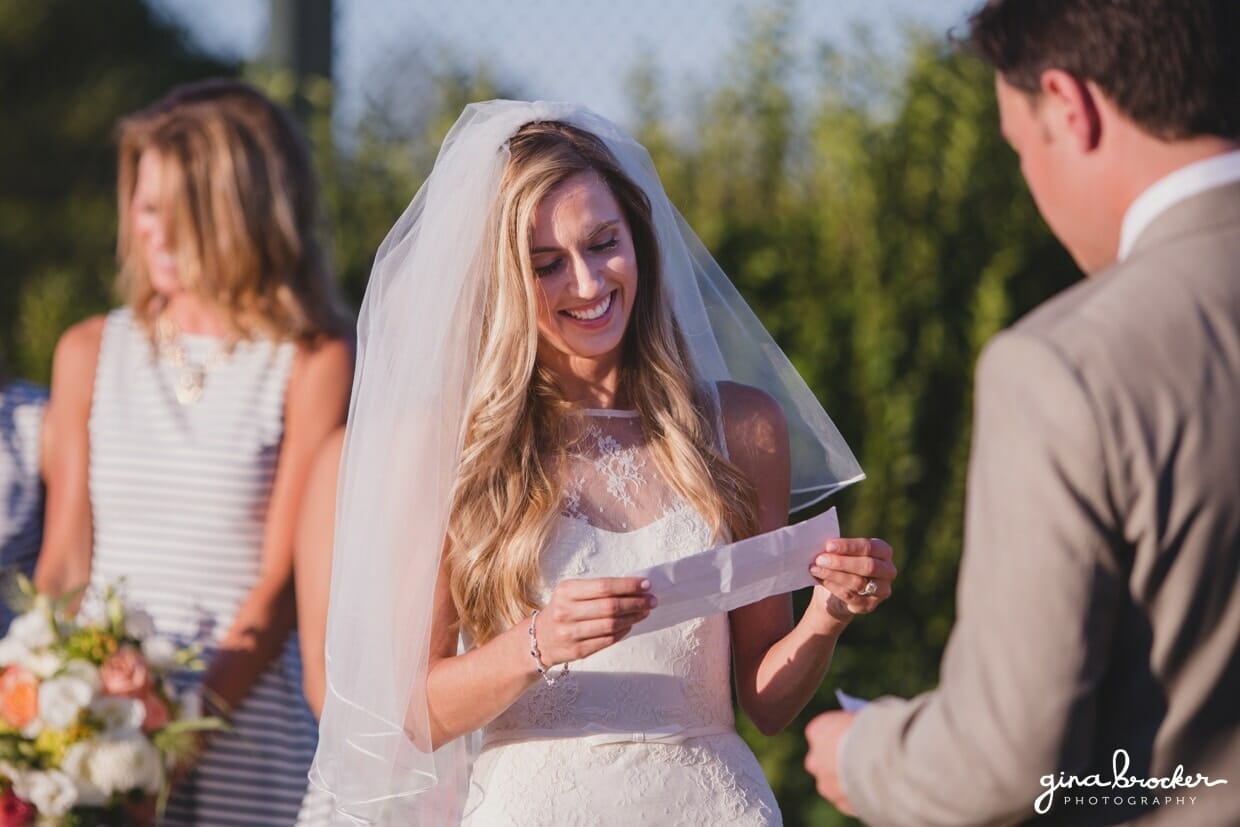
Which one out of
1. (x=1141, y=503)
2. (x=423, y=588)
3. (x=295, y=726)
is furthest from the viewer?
(x=295, y=726)

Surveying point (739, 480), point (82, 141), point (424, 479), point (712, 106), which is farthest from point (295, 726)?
point (82, 141)

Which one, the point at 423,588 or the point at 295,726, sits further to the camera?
the point at 295,726

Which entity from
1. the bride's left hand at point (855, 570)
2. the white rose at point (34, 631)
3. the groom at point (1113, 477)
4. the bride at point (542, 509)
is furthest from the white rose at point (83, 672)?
the groom at point (1113, 477)

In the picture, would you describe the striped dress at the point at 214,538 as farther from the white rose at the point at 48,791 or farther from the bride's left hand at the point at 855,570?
the bride's left hand at the point at 855,570

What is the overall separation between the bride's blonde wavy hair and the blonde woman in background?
811 mm

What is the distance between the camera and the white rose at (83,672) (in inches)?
133

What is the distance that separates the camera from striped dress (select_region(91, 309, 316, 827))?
3.79 m

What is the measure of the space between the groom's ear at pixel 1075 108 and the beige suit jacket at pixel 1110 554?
144 millimetres

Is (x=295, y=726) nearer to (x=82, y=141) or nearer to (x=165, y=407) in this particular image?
(x=165, y=407)

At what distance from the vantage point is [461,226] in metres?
3.20

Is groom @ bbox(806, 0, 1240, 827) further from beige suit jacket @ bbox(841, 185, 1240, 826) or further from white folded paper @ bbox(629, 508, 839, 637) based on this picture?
white folded paper @ bbox(629, 508, 839, 637)

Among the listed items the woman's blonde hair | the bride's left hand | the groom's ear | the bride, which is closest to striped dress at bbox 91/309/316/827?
the woman's blonde hair

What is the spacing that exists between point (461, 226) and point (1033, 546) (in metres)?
1.59

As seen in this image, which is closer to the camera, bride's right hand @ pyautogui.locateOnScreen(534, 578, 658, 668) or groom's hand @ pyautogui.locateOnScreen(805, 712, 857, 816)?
groom's hand @ pyautogui.locateOnScreen(805, 712, 857, 816)
